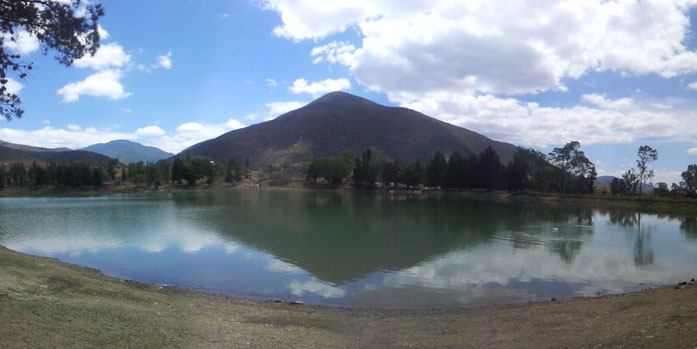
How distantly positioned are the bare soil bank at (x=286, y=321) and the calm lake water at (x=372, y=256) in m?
3.02

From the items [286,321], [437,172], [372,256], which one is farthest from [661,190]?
[286,321]

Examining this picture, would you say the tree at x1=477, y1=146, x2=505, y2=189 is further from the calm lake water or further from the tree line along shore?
the calm lake water

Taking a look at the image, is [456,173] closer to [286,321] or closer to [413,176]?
[413,176]

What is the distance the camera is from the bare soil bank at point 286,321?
7.68m

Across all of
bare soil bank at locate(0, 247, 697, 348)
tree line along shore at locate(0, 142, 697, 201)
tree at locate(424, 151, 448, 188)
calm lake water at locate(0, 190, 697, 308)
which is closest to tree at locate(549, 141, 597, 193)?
tree line along shore at locate(0, 142, 697, 201)

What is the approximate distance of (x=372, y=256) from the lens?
79.0 ft

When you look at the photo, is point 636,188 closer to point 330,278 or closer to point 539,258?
point 539,258

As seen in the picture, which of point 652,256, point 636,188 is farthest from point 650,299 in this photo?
point 636,188

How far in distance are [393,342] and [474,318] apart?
3719 millimetres

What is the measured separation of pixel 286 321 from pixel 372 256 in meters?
13.1

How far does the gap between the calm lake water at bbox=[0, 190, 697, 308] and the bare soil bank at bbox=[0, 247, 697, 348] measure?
3.02 metres

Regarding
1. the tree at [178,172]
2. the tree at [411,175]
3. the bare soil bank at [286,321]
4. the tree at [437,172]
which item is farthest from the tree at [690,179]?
the tree at [178,172]

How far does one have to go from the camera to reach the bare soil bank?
768 centimetres

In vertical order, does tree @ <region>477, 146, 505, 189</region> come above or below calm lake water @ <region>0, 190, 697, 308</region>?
above
